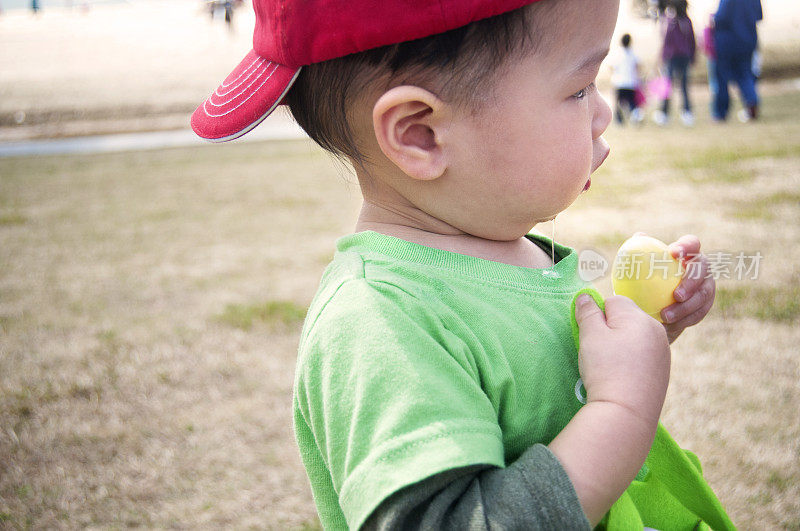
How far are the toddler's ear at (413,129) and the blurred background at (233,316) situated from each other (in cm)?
34

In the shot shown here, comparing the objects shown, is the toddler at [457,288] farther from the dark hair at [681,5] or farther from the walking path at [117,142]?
the walking path at [117,142]

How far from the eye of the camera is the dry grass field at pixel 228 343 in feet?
6.56

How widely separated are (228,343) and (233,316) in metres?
0.29

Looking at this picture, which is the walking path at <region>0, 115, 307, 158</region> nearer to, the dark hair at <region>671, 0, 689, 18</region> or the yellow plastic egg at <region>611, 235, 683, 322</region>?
the dark hair at <region>671, 0, 689, 18</region>

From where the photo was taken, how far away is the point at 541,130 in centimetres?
94

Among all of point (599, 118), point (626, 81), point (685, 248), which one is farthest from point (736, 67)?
point (599, 118)

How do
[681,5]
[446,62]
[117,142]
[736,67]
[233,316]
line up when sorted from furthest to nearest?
[117,142] < [736,67] < [681,5] < [233,316] < [446,62]

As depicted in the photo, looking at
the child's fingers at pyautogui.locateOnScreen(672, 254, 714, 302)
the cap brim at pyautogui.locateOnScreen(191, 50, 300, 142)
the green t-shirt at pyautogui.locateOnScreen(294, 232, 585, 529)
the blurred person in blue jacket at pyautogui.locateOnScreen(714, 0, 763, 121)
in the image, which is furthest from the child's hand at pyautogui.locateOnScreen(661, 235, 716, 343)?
the blurred person in blue jacket at pyautogui.locateOnScreen(714, 0, 763, 121)

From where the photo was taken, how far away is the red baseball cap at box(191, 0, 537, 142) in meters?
0.85

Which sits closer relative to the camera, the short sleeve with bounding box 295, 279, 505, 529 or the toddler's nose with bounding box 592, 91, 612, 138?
the short sleeve with bounding box 295, 279, 505, 529

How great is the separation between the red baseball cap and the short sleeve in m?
0.31

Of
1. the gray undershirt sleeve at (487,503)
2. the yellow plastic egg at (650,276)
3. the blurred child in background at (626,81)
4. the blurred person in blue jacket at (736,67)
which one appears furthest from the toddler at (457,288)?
the blurred child in background at (626,81)

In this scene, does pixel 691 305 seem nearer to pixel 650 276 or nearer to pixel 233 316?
pixel 650 276

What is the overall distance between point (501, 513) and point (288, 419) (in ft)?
5.61
